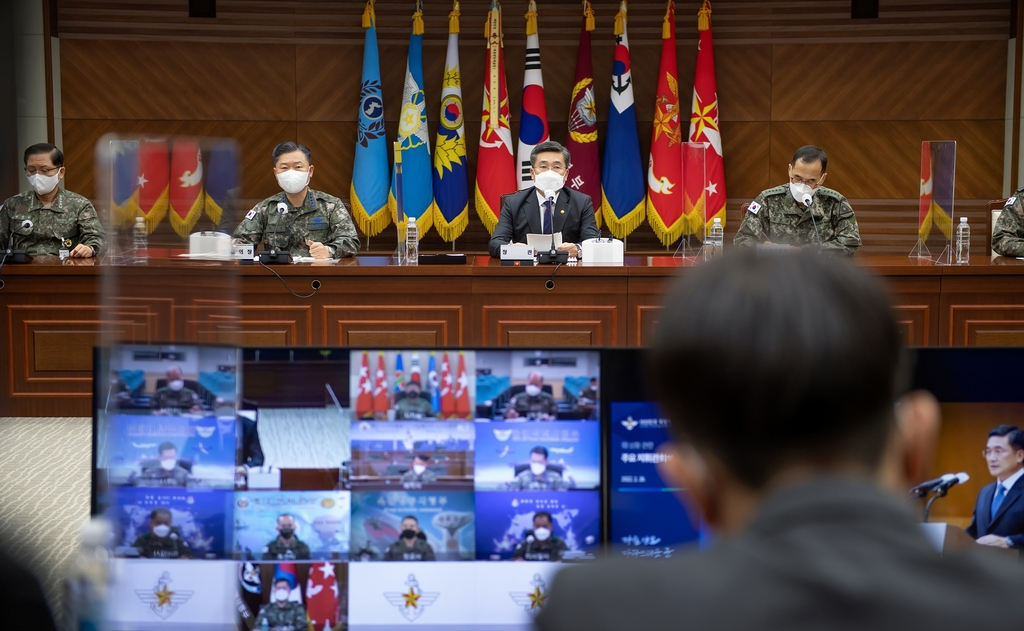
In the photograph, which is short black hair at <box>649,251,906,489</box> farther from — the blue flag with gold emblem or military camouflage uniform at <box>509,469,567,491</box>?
the blue flag with gold emblem

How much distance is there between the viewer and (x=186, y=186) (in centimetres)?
126

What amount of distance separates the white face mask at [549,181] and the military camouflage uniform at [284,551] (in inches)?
165

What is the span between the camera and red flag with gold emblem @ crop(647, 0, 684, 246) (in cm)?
705

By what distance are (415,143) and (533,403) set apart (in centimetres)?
614

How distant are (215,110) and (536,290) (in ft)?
12.8

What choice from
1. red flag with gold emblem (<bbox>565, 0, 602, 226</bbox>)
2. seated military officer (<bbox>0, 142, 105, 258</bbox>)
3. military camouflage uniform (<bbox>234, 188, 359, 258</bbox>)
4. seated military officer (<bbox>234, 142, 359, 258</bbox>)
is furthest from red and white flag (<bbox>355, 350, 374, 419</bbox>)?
red flag with gold emblem (<bbox>565, 0, 602, 226</bbox>)

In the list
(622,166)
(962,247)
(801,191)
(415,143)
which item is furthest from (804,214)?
(415,143)

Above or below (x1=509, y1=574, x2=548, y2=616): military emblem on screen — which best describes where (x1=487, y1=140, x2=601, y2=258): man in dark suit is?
above

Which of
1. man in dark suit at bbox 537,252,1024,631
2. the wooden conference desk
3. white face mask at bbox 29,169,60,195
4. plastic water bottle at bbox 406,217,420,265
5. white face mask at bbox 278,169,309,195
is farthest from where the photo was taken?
white face mask at bbox 29,169,60,195

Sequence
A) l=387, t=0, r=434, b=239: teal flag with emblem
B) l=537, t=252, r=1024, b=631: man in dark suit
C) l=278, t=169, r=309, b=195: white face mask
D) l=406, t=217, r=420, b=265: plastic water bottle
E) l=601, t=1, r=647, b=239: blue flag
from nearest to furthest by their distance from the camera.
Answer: l=537, t=252, r=1024, b=631: man in dark suit, l=406, t=217, r=420, b=265: plastic water bottle, l=278, t=169, r=309, b=195: white face mask, l=387, t=0, r=434, b=239: teal flag with emblem, l=601, t=1, r=647, b=239: blue flag

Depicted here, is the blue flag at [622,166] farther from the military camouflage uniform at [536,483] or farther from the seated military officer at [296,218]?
the military camouflage uniform at [536,483]

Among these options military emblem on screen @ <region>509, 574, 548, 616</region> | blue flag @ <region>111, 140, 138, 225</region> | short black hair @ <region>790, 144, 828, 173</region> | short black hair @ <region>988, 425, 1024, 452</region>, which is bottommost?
military emblem on screen @ <region>509, 574, 548, 616</region>

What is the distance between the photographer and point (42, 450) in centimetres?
434

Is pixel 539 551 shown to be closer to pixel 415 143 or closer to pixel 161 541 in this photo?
pixel 161 541
